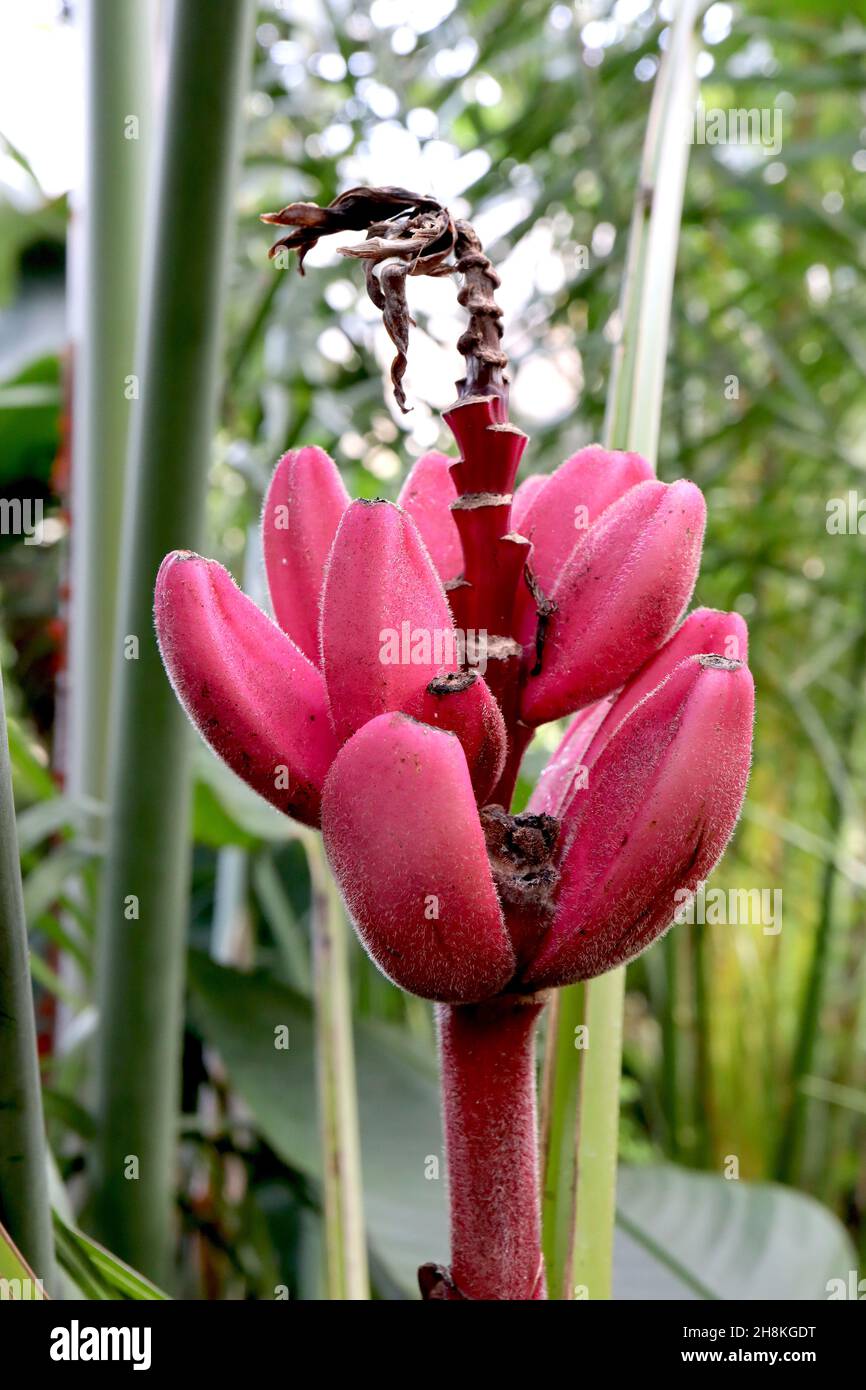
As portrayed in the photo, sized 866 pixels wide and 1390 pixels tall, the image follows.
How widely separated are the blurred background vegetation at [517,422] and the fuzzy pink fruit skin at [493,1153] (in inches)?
11.2

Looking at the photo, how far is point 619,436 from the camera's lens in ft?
1.11

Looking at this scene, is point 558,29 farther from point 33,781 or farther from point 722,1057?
point 722,1057

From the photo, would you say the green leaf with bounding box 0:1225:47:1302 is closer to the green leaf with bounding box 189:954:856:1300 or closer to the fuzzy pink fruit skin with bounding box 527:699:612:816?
the fuzzy pink fruit skin with bounding box 527:699:612:816

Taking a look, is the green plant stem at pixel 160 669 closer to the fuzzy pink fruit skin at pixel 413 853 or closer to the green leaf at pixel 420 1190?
the green leaf at pixel 420 1190

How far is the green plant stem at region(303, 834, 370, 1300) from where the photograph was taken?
328 millimetres

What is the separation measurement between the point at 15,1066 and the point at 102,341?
0.47 meters

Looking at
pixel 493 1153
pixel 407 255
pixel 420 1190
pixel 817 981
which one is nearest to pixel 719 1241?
pixel 420 1190

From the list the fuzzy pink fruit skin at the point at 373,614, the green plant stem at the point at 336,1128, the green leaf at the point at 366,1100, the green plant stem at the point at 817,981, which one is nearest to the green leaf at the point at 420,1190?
the green leaf at the point at 366,1100

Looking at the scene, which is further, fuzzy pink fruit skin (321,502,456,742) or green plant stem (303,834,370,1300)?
green plant stem (303,834,370,1300)

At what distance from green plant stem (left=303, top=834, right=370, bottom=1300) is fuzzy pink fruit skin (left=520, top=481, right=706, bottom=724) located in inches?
5.1

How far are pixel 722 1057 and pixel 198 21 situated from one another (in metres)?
1.21

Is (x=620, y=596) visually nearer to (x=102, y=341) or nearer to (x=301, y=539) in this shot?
(x=301, y=539)

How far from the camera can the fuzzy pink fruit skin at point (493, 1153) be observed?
23 centimetres

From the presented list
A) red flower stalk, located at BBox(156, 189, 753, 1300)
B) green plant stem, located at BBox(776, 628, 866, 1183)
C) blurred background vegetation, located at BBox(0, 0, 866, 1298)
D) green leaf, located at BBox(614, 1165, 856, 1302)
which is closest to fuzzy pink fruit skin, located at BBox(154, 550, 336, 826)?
red flower stalk, located at BBox(156, 189, 753, 1300)
